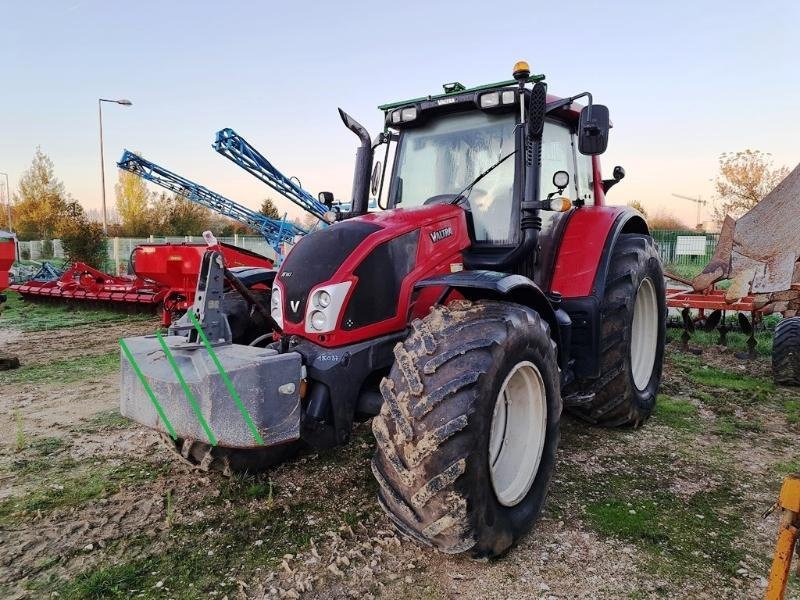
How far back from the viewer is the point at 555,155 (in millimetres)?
4094

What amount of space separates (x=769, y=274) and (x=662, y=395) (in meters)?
1.61

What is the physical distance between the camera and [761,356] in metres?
6.84

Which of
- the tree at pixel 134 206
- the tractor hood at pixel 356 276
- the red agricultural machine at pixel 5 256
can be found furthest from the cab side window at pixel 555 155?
the tree at pixel 134 206

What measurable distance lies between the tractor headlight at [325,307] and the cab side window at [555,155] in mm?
1572

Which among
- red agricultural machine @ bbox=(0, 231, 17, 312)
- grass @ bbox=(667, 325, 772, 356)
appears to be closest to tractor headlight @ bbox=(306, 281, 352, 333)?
grass @ bbox=(667, 325, 772, 356)

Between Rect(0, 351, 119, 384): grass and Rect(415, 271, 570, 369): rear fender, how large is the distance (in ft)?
16.1

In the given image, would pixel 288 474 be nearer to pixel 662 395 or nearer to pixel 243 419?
pixel 243 419

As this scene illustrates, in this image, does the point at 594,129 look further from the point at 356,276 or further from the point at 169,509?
the point at 169,509

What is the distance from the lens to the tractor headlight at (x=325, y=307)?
9.18 feet

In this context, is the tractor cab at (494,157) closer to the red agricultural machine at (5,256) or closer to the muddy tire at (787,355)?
the muddy tire at (787,355)

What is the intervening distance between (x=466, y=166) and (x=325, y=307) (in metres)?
1.52

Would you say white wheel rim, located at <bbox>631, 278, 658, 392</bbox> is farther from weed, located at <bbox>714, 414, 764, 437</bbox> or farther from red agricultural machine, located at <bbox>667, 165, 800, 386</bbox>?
red agricultural machine, located at <bbox>667, 165, 800, 386</bbox>

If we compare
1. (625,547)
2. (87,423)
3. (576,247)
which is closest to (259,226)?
(87,423)

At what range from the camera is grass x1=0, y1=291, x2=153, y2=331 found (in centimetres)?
1012
